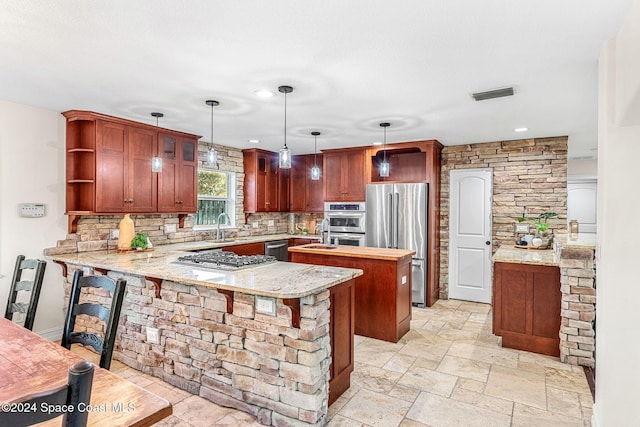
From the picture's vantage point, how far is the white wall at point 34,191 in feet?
11.2

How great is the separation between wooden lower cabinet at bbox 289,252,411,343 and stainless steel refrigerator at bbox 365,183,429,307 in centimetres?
122

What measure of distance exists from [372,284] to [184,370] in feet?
6.42

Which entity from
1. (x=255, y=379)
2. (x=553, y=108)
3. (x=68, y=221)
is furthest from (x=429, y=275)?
(x=68, y=221)

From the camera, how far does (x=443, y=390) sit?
9.06 feet

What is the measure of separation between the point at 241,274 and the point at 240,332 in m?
0.41

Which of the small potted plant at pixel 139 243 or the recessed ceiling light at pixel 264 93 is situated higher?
the recessed ceiling light at pixel 264 93

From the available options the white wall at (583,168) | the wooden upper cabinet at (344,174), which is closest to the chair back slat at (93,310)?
the wooden upper cabinet at (344,174)

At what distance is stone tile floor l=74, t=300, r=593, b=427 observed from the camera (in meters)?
2.37

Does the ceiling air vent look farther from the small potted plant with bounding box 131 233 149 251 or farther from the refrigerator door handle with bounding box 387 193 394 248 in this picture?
the small potted plant with bounding box 131 233 149 251

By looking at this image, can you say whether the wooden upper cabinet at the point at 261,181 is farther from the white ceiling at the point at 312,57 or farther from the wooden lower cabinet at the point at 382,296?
the wooden lower cabinet at the point at 382,296

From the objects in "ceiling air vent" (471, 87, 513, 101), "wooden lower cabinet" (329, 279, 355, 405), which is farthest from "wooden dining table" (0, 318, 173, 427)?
"ceiling air vent" (471, 87, 513, 101)

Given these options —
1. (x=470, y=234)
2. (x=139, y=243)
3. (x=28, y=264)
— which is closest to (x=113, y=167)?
(x=139, y=243)

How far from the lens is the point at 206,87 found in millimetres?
2994

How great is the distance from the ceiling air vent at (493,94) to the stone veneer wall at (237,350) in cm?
223
